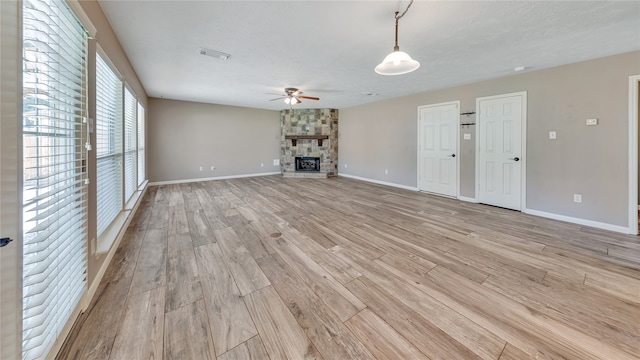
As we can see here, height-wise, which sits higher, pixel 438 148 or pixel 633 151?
pixel 438 148

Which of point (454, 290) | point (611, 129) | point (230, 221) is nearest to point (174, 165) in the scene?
point (230, 221)

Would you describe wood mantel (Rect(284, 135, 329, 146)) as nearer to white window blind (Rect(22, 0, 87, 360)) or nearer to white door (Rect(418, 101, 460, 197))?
white door (Rect(418, 101, 460, 197))

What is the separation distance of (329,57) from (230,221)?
9.22 feet

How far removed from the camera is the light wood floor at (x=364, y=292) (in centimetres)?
129

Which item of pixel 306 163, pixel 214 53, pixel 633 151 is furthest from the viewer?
pixel 306 163

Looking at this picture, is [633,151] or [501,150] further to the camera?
[501,150]

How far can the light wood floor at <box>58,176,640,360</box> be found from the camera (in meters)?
1.29

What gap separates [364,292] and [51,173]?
213 cm

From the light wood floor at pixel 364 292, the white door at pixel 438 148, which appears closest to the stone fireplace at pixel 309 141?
the white door at pixel 438 148

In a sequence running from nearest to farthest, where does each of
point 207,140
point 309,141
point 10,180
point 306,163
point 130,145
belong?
1. point 10,180
2. point 130,145
3. point 207,140
4. point 309,141
5. point 306,163

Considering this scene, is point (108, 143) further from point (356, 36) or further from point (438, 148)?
point (438, 148)

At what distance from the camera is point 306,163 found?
835cm

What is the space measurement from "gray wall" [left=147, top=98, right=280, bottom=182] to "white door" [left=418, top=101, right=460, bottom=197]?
495cm

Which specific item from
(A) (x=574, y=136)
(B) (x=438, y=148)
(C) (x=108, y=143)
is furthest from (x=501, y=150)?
(C) (x=108, y=143)
